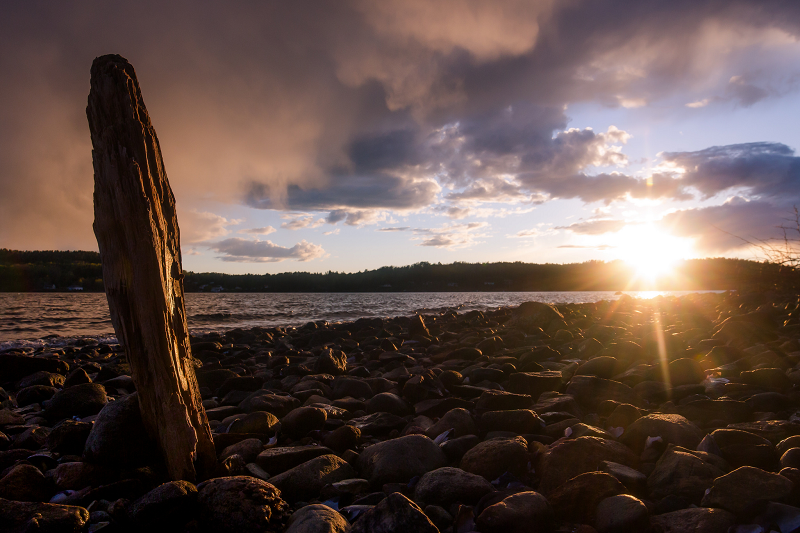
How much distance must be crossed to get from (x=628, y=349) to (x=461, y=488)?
17.4 feet

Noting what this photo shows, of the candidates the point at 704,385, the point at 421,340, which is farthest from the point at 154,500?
the point at 421,340

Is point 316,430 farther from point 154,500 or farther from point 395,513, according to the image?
point 395,513

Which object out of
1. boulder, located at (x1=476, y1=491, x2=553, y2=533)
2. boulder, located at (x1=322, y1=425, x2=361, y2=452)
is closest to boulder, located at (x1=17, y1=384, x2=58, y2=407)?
boulder, located at (x1=322, y1=425, x2=361, y2=452)

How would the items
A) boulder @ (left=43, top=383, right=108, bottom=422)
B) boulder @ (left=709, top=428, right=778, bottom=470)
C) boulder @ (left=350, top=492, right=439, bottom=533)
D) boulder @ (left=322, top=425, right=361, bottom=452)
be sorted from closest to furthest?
boulder @ (left=350, top=492, right=439, bottom=533)
boulder @ (left=709, top=428, right=778, bottom=470)
boulder @ (left=322, top=425, right=361, bottom=452)
boulder @ (left=43, top=383, right=108, bottom=422)

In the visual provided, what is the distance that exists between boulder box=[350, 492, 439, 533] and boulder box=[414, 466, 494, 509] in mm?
522

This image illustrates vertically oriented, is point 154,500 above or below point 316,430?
above

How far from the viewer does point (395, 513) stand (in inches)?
88.0

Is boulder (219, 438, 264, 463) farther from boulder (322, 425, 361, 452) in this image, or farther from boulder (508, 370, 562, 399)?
boulder (508, 370, 562, 399)

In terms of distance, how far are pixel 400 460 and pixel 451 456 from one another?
21.3 inches

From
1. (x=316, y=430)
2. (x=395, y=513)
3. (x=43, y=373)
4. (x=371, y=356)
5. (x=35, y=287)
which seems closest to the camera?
(x=395, y=513)

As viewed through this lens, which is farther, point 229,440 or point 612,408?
point 612,408

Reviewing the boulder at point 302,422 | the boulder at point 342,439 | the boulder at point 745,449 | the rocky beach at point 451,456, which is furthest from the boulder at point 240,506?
the boulder at point 745,449

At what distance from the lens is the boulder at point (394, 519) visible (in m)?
2.19

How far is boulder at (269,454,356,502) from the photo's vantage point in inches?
118
